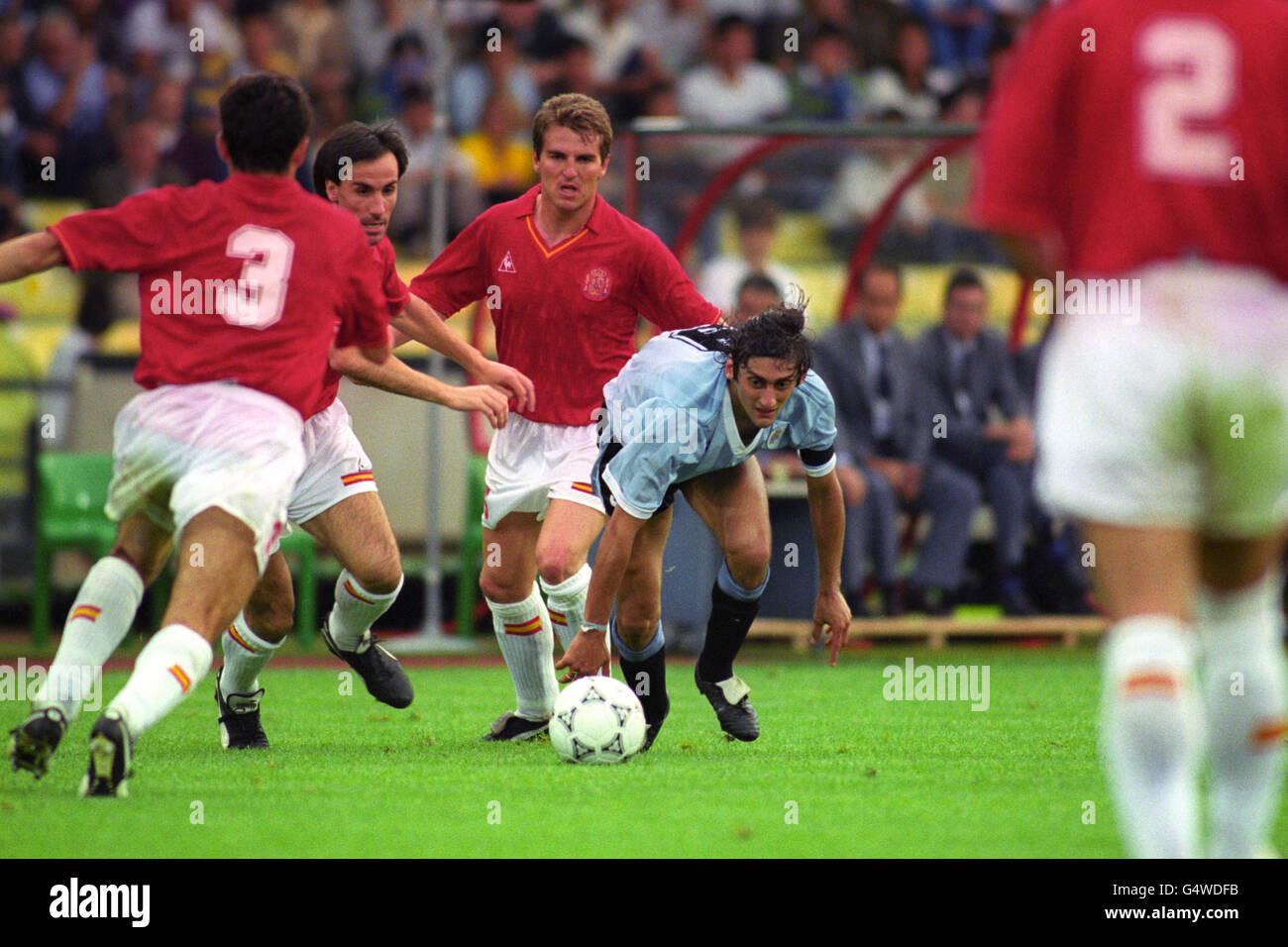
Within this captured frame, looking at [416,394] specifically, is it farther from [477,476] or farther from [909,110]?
[909,110]

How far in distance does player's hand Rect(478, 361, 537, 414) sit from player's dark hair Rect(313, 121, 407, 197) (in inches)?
36.4

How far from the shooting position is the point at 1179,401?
289cm

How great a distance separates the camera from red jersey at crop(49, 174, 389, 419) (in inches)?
177

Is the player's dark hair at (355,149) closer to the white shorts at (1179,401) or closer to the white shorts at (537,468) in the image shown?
the white shorts at (537,468)

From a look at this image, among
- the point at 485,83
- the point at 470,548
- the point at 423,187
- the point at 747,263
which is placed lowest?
the point at 470,548

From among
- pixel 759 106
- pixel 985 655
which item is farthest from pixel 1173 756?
pixel 759 106

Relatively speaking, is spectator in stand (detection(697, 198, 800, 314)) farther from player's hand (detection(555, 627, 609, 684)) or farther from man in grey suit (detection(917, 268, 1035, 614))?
player's hand (detection(555, 627, 609, 684))

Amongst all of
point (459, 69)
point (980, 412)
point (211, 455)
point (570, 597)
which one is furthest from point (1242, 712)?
point (459, 69)

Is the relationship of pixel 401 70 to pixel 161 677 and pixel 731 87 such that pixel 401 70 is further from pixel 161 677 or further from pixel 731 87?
pixel 161 677

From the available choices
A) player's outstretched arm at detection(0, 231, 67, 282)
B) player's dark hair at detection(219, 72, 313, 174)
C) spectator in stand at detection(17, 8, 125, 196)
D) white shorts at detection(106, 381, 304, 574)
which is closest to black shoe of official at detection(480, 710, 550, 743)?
white shorts at detection(106, 381, 304, 574)

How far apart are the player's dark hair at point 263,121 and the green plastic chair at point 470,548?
5660 mm

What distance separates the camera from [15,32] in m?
12.9

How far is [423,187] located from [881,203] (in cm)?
338

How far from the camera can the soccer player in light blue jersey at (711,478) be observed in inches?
211
